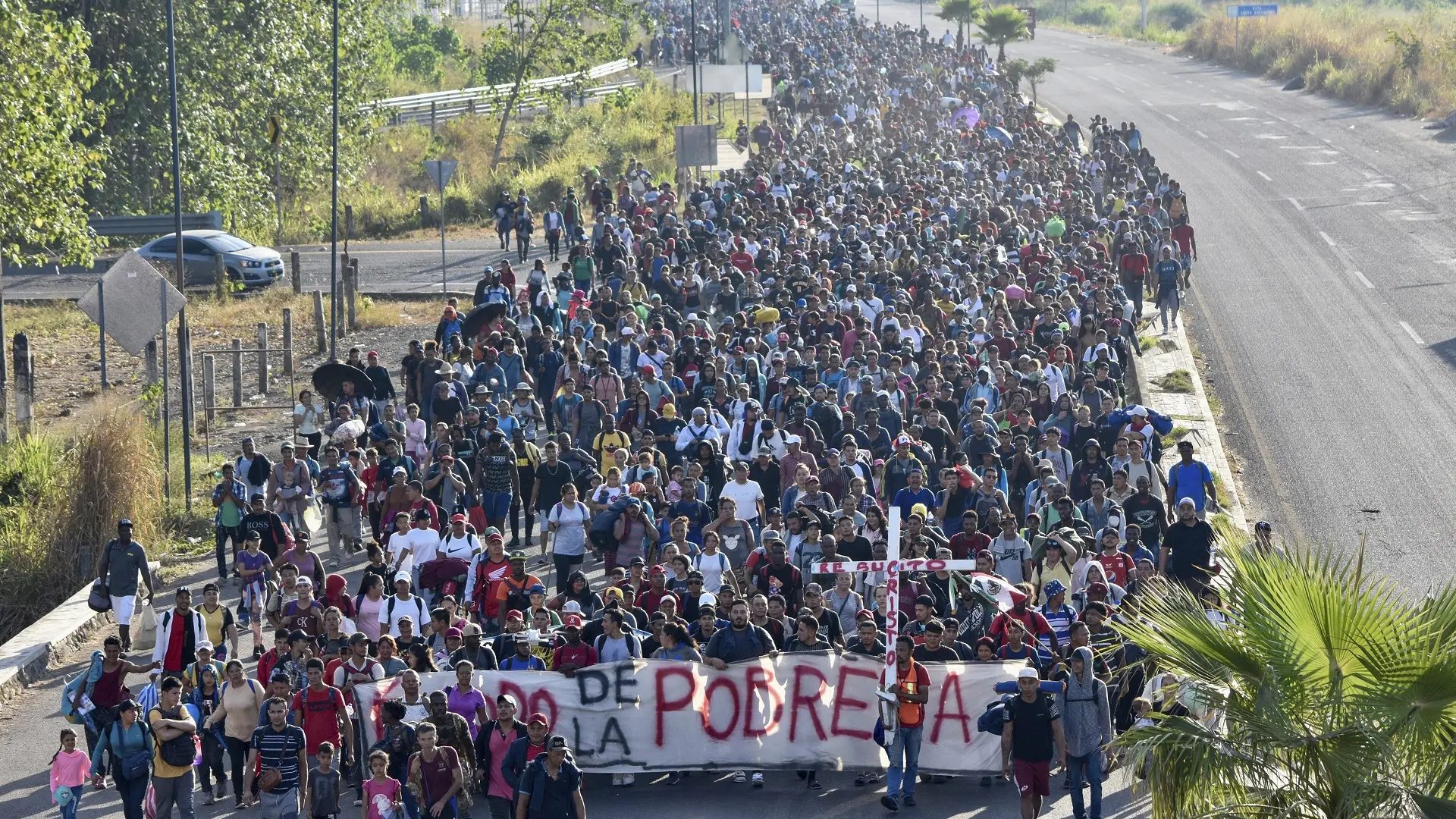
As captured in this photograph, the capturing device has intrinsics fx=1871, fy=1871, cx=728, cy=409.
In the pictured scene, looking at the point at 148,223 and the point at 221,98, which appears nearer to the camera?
the point at 148,223

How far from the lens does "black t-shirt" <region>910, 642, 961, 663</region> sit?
1341 centimetres

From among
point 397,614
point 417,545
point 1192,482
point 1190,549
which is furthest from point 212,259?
point 1190,549

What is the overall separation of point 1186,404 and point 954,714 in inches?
498

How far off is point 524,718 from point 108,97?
28.6m

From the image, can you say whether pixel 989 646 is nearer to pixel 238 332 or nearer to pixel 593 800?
pixel 593 800

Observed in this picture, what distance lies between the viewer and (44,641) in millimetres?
16734

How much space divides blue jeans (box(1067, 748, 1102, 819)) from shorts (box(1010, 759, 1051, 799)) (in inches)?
8.5

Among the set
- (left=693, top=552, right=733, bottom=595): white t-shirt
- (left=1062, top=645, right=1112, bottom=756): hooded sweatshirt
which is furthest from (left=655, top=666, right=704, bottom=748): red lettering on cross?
(left=1062, top=645, right=1112, bottom=756): hooded sweatshirt

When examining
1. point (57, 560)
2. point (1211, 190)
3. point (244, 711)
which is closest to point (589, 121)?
point (1211, 190)

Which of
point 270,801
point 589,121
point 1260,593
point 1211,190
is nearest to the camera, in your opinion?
point 1260,593

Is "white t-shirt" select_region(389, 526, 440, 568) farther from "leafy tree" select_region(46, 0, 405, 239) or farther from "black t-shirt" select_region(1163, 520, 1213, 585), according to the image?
"leafy tree" select_region(46, 0, 405, 239)

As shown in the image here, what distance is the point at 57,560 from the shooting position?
19.6 m

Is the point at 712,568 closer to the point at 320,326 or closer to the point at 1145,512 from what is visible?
the point at 1145,512

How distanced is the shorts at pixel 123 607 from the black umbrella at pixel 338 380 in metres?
5.20
